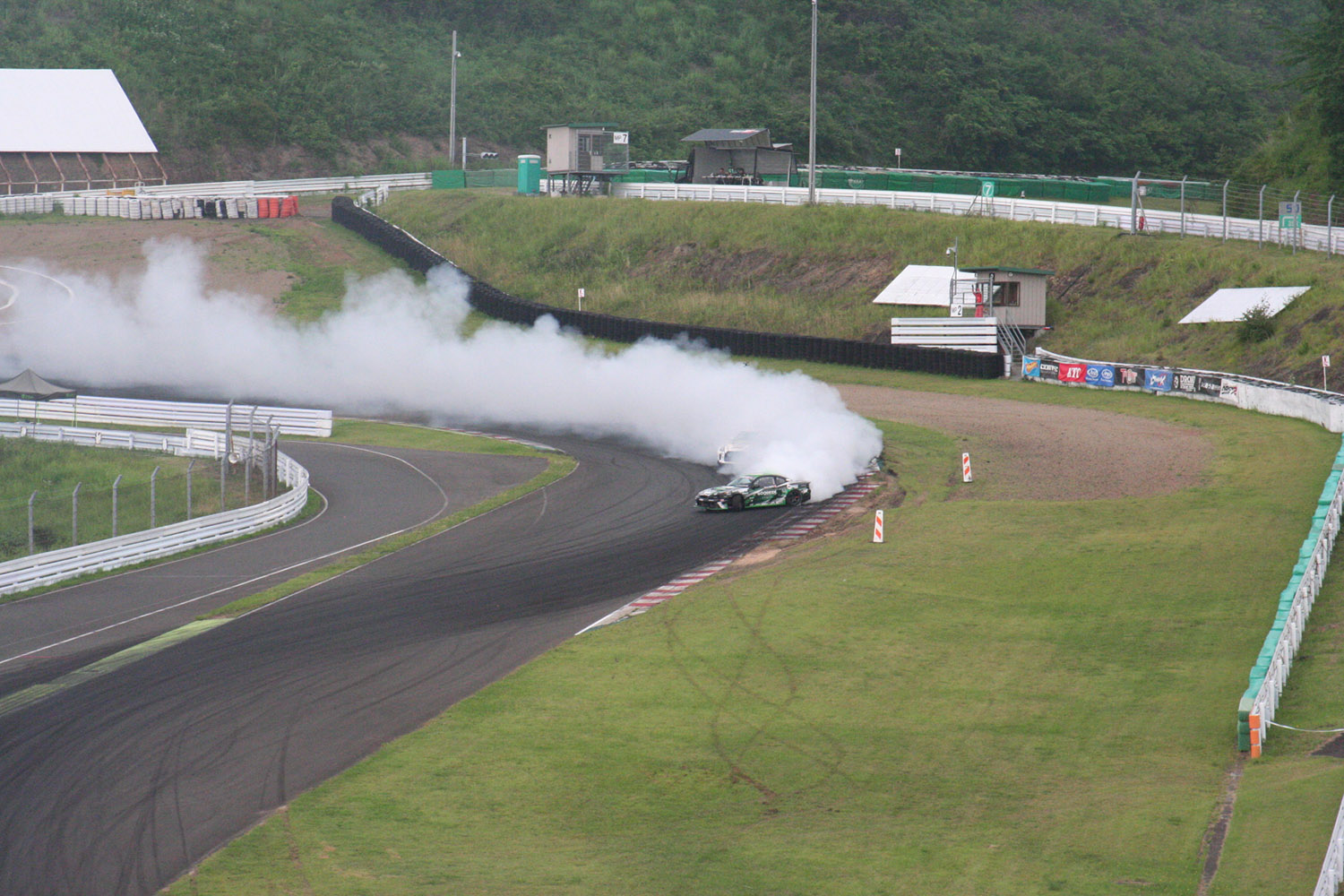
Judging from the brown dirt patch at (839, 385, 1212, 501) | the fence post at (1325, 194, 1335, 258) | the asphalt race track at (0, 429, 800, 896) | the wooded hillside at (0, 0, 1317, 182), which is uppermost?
the wooded hillside at (0, 0, 1317, 182)

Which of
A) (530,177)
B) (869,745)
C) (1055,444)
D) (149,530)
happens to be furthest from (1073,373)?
(530,177)

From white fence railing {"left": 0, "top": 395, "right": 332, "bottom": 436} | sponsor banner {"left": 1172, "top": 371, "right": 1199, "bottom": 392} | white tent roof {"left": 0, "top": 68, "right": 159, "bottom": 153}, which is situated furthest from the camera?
white tent roof {"left": 0, "top": 68, "right": 159, "bottom": 153}

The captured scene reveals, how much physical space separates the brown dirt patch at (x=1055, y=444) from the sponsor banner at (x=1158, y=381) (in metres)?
3.93

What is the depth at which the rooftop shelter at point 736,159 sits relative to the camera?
3236 inches

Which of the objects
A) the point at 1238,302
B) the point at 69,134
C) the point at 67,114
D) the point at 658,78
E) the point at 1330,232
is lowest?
the point at 1238,302

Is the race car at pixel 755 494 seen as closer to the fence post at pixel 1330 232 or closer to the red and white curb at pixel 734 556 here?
the red and white curb at pixel 734 556

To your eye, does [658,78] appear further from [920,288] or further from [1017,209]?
[920,288]

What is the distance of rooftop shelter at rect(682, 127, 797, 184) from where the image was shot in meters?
82.2

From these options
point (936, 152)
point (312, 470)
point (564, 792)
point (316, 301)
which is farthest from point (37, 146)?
point (564, 792)

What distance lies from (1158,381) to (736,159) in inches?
1494

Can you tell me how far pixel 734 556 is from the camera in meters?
32.1

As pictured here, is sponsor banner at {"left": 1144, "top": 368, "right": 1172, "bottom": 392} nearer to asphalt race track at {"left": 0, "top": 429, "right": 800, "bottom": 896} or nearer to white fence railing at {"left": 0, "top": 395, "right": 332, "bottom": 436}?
asphalt race track at {"left": 0, "top": 429, "right": 800, "bottom": 896}

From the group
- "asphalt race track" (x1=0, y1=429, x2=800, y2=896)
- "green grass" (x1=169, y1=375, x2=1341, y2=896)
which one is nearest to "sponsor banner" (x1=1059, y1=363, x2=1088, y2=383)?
"green grass" (x1=169, y1=375, x2=1341, y2=896)

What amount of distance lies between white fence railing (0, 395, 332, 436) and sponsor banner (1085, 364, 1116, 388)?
93.3 ft
